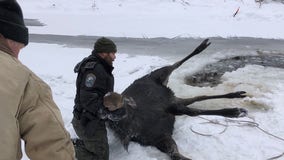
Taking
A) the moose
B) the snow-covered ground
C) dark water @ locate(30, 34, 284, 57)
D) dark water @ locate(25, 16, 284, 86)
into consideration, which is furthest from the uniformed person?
dark water @ locate(30, 34, 284, 57)

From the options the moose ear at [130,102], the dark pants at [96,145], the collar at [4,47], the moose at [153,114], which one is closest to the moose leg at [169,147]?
the moose at [153,114]

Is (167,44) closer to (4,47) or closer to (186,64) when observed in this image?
(186,64)

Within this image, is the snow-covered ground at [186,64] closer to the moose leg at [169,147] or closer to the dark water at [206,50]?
the moose leg at [169,147]

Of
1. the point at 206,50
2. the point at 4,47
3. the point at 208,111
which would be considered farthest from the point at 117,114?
the point at 206,50

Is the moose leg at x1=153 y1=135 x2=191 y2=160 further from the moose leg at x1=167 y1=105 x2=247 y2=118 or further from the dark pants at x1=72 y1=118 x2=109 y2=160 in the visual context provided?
the dark pants at x1=72 y1=118 x2=109 y2=160

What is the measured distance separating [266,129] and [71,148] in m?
3.78

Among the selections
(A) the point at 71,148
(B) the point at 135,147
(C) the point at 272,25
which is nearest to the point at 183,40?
(C) the point at 272,25

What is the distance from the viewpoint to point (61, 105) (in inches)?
256

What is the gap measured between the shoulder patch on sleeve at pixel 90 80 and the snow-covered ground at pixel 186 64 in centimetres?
101

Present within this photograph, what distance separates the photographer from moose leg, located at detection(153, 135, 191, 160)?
Result: 4.73m

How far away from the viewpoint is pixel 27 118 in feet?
6.58

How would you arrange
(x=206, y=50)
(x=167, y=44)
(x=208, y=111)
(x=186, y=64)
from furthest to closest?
1. (x=167, y=44)
2. (x=206, y=50)
3. (x=186, y=64)
4. (x=208, y=111)

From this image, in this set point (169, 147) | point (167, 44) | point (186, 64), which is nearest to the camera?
point (169, 147)

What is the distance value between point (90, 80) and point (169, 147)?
120cm
